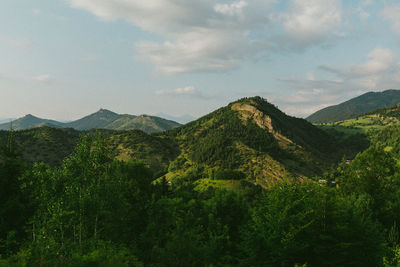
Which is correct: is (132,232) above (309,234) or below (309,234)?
below

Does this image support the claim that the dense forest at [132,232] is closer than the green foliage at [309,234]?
Yes

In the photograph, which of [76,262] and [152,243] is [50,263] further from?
[152,243]

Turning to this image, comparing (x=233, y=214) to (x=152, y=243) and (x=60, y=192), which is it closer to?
(x=152, y=243)

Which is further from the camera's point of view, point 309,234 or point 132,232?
point 132,232

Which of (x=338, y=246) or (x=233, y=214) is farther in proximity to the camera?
(x=233, y=214)

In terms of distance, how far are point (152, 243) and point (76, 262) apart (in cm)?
2408

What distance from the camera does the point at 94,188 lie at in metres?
37.9

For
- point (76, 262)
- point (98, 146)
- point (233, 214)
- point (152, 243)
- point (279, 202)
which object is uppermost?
point (98, 146)

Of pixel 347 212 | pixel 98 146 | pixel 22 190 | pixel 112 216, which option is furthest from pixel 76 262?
pixel 347 212

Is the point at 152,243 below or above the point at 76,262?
below

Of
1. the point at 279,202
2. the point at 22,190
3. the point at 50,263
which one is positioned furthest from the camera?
the point at 279,202

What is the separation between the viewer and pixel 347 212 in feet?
128

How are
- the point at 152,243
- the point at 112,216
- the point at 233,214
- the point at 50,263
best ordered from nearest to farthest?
the point at 50,263
the point at 112,216
the point at 152,243
the point at 233,214

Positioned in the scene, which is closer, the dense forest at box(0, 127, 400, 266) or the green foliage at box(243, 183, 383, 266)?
the dense forest at box(0, 127, 400, 266)
